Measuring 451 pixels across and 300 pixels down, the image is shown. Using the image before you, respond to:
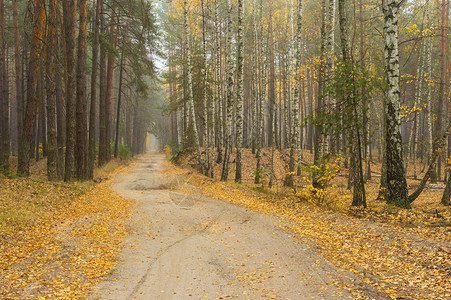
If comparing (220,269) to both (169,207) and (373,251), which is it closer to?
(373,251)

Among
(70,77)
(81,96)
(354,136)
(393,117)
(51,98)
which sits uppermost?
(70,77)

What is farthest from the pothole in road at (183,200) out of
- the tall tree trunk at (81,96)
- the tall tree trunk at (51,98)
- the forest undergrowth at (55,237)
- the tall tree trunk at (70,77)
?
the tall tree trunk at (51,98)

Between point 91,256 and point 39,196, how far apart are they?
18.3 ft

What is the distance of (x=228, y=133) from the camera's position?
54.7ft

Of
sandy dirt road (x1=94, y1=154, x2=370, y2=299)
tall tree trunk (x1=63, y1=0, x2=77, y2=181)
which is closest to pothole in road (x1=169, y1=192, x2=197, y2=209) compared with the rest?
sandy dirt road (x1=94, y1=154, x2=370, y2=299)

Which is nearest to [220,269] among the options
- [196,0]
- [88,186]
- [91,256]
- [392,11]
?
[91,256]

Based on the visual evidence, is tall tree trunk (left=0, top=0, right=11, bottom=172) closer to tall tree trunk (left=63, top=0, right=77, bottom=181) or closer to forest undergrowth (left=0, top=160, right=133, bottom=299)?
tall tree trunk (left=63, top=0, right=77, bottom=181)

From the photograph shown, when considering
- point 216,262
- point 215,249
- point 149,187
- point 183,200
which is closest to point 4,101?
point 149,187

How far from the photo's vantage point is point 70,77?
1342cm

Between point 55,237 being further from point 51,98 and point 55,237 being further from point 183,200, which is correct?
point 51,98

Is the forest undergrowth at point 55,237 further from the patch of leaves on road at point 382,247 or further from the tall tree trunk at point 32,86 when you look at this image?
the patch of leaves on road at point 382,247

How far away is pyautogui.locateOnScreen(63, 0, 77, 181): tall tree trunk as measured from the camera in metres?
13.3

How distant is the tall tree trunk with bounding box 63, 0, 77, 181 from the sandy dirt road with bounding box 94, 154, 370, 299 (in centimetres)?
568

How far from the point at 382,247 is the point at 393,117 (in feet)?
14.4
